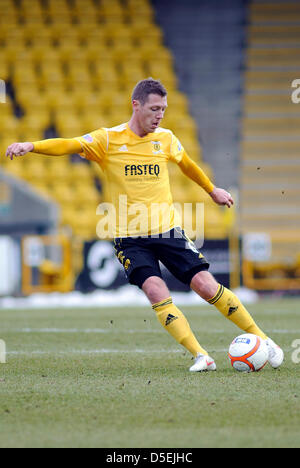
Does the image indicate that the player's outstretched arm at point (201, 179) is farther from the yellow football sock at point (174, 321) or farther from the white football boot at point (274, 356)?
the white football boot at point (274, 356)

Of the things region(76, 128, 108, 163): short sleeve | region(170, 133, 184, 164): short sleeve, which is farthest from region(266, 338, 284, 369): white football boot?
region(76, 128, 108, 163): short sleeve

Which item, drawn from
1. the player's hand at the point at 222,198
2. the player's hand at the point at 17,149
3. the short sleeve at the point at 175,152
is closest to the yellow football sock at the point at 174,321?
the player's hand at the point at 222,198

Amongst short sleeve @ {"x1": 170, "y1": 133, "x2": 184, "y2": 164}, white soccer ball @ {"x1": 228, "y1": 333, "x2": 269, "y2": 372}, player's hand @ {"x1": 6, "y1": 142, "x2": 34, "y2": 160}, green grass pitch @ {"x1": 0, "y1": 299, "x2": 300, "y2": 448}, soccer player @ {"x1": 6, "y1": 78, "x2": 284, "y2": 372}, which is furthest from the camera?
short sleeve @ {"x1": 170, "y1": 133, "x2": 184, "y2": 164}

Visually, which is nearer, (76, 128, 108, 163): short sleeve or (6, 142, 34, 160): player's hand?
(6, 142, 34, 160): player's hand

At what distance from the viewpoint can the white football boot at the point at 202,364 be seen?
516 cm

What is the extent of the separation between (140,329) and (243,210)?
32.9 feet

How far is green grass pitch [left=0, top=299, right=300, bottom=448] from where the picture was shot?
336cm

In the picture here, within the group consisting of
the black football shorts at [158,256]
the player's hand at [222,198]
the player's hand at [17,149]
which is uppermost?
the player's hand at [17,149]

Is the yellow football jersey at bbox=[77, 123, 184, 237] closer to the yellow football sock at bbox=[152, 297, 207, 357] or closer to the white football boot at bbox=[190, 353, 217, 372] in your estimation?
the yellow football sock at bbox=[152, 297, 207, 357]

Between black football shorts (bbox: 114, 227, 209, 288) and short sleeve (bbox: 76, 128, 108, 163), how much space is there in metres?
0.55

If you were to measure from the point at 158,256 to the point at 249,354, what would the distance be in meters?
0.85

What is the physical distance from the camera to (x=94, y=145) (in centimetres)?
541

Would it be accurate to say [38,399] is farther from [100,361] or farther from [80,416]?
[100,361]

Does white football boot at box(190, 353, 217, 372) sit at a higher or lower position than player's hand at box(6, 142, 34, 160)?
lower
